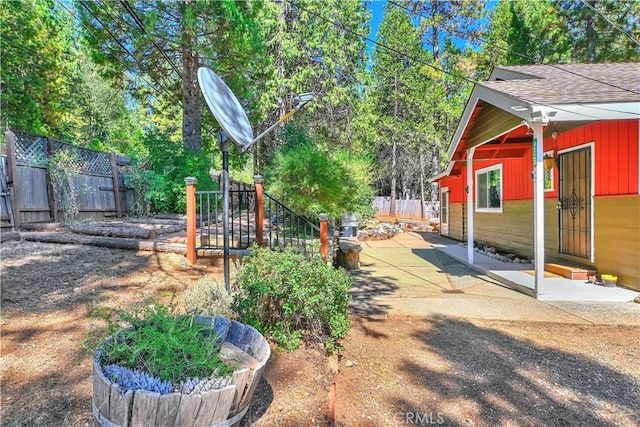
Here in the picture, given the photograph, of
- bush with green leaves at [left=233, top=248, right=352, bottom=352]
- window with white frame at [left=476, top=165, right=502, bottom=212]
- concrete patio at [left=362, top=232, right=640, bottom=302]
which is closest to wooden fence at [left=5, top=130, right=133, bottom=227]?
bush with green leaves at [left=233, top=248, right=352, bottom=352]

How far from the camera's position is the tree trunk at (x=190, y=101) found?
10141 millimetres


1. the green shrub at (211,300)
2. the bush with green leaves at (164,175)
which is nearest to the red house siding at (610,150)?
the green shrub at (211,300)

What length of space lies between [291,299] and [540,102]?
4185 mm

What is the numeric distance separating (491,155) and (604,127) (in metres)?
2.48

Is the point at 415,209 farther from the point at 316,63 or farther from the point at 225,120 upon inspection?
the point at 225,120

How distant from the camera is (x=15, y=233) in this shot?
5852mm

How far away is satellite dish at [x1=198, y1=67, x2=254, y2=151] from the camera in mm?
2861

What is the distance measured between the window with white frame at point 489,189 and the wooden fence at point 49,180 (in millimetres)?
10151

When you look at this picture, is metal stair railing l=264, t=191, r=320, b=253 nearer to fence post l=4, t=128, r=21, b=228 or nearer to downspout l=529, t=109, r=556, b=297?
downspout l=529, t=109, r=556, b=297

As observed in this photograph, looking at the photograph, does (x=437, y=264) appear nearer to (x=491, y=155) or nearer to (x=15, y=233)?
(x=491, y=155)

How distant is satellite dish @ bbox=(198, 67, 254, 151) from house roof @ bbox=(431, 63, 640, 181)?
12.1 ft

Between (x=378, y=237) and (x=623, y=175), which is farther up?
(x=623, y=175)

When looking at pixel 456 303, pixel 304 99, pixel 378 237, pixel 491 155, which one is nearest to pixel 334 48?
pixel 378 237

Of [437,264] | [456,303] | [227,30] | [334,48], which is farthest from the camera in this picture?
[334,48]
